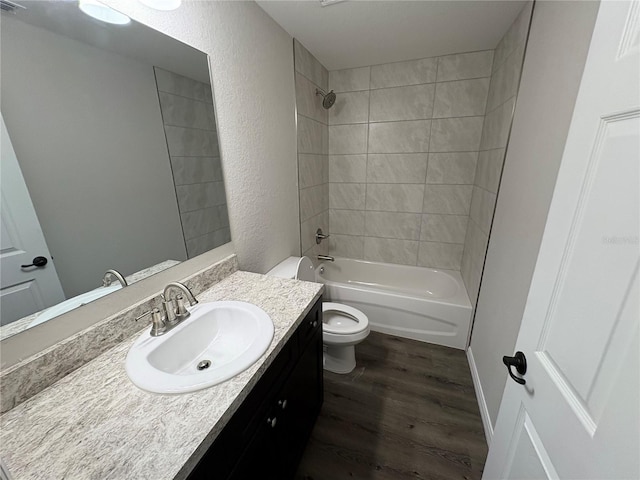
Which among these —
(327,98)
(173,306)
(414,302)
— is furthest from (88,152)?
(414,302)

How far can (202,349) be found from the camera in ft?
3.48

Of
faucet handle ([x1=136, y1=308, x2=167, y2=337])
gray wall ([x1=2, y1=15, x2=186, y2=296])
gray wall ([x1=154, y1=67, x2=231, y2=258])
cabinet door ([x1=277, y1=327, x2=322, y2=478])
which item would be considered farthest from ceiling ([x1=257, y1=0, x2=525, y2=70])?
cabinet door ([x1=277, y1=327, x2=322, y2=478])

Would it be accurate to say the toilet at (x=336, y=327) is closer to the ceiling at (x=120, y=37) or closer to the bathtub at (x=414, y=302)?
the bathtub at (x=414, y=302)

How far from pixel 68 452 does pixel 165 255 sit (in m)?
0.69

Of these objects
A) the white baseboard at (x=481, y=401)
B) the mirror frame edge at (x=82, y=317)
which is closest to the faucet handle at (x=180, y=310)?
the mirror frame edge at (x=82, y=317)

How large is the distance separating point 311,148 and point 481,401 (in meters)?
2.20

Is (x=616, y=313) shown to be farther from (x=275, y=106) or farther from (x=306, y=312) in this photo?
(x=275, y=106)

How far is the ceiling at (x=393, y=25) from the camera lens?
1.46 meters

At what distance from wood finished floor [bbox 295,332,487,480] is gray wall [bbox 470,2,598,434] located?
0.20 metres

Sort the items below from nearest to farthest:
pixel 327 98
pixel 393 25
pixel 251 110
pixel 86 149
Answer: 1. pixel 86 149
2. pixel 251 110
3. pixel 393 25
4. pixel 327 98

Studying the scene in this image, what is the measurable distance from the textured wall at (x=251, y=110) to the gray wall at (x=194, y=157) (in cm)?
6

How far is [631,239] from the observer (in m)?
0.43

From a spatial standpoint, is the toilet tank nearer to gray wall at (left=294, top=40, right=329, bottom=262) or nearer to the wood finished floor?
gray wall at (left=294, top=40, right=329, bottom=262)

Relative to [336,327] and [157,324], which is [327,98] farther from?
[157,324]
